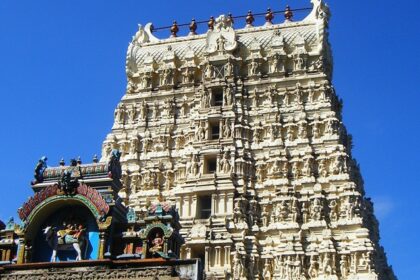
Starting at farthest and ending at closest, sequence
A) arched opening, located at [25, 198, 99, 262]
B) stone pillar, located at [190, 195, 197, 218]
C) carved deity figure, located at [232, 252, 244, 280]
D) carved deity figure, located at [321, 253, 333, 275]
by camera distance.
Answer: stone pillar, located at [190, 195, 197, 218] → carved deity figure, located at [232, 252, 244, 280] → carved deity figure, located at [321, 253, 333, 275] → arched opening, located at [25, 198, 99, 262]

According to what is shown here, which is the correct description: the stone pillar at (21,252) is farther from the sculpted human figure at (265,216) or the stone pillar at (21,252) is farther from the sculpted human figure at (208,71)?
the sculpted human figure at (208,71)

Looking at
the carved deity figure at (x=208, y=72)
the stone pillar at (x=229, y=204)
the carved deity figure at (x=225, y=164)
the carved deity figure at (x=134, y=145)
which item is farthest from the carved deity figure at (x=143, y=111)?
the stone pillar at (x=229, y=204)

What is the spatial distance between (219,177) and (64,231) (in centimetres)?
1820

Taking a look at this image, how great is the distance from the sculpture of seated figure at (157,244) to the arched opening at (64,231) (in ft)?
9.20

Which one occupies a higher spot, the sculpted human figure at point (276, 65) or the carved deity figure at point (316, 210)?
the sculpted human figure at point (276, 65)

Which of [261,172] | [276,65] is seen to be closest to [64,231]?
[261,172]

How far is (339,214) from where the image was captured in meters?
48.2

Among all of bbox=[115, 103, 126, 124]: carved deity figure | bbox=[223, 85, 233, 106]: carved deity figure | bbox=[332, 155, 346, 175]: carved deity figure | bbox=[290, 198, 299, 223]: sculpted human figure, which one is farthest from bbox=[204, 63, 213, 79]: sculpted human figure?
bbox=[290, 198, 299, 223]: sculpted human figure

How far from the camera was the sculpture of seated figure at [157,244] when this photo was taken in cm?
3274

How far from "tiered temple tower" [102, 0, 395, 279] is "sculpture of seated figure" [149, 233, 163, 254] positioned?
43.0 ft

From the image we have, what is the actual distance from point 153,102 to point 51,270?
1039 inches

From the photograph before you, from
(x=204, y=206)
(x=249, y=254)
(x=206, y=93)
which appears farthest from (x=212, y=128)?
(x=249, y=254)

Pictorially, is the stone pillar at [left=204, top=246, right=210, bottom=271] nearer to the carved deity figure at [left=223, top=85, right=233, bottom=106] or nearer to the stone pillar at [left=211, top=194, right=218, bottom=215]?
the stone pillar at [left=211, top=194, right=218, bottom=215]

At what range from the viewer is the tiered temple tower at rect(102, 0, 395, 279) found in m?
46.8
